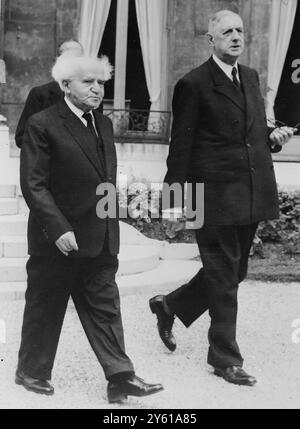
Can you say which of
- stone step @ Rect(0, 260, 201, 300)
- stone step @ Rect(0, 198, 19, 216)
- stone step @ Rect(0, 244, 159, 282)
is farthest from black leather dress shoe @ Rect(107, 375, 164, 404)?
stone step @ Rect(0, 198, 19, 216)

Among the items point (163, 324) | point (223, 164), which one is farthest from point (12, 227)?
point (223, 164)

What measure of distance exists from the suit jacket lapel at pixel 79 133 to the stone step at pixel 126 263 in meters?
2.92

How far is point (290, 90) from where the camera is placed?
1357 centimetres

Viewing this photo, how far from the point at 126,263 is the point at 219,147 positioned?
2.87 metres

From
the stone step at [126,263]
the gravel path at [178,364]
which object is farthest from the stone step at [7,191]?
the gravel path at [178,364]

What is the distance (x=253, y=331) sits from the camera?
5.98 metres

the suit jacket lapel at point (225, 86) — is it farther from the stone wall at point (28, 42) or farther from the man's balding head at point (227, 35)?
the stone wall at point (28, 42)

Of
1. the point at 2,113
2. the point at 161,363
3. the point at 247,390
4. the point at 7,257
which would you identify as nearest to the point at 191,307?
the point at 161,363

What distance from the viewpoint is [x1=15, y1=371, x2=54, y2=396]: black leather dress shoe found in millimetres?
4434

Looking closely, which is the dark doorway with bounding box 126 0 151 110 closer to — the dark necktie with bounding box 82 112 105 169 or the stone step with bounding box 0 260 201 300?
the stone step with bounding box 0 260 201 300

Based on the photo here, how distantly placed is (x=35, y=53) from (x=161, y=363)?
810 cm
